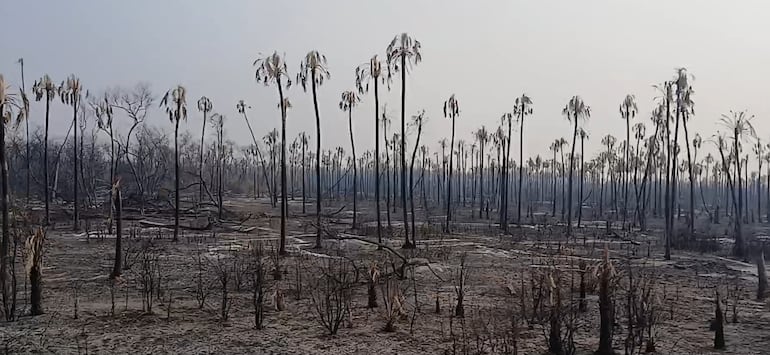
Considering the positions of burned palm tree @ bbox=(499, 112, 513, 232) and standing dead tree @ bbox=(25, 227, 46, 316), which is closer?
standing dead tree @ bbox=(25, 227, 46, 316)

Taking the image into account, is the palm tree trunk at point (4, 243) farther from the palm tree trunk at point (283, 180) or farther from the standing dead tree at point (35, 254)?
the palm tree trunk at point (283, 180)

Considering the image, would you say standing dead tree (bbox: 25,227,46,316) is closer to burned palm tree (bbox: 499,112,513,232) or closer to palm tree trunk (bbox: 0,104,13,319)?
palm tree trunk (bbox: 0,104,13,319)

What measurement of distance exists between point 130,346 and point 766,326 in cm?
1160

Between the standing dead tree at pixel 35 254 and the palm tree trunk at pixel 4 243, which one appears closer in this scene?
the palm tree trunk at pixel 4 243

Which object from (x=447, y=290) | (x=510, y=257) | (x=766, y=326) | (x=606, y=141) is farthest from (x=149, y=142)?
(x=766, y=326)

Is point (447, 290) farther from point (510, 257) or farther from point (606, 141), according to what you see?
point (606, 141)

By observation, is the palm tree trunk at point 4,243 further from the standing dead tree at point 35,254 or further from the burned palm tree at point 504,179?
the burned palm tree at point 504,179

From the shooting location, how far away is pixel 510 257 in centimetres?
2381

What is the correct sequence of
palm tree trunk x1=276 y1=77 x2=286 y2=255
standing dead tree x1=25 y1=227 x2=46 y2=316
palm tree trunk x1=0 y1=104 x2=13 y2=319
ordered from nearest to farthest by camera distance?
palm tree trunk x1=0 y1=104 x2=13 y2=319, standing dead tree x1=25 y1=227 x2=46 y2=316, palm tree trunk x1=276 y1=77 x2=286 y2=255

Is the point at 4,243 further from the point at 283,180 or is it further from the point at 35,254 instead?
the point at 283,180

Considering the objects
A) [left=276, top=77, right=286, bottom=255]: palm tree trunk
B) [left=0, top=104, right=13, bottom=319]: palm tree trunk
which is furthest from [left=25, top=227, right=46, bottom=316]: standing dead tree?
[left=276, top=77, right=286, bottom=255]: palm tree trunk

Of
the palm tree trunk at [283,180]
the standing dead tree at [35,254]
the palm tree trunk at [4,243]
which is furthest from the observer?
the palm tree trunk at [283,180]

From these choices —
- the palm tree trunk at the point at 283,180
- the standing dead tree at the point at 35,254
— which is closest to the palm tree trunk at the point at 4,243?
the standing dead tree at the point at 35,254

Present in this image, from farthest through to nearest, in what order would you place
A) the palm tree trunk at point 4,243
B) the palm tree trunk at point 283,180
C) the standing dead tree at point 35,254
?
the palm tree trunk at point 283,180, the standing dead tree at point 35,254, the palm tree trunk at point 4,243
